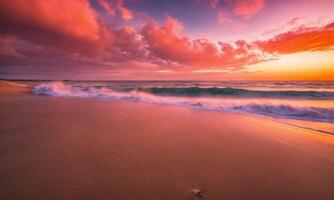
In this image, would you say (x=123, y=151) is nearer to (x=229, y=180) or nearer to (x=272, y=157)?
(x=229, y=180)

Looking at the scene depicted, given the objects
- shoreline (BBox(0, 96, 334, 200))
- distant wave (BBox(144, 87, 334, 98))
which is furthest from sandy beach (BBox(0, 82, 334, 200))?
distant wave (BBox(144, 87, 334, 98))

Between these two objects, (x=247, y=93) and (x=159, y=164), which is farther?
(x=247, y=93)

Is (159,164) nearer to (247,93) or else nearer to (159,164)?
(159,164)

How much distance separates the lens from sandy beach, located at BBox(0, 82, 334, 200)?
172cm

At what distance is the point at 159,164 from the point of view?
7.45ft

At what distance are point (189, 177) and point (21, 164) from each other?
2397 mm

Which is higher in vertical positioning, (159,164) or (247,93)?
(247,93)

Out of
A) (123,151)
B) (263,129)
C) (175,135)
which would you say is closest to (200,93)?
(263,129)

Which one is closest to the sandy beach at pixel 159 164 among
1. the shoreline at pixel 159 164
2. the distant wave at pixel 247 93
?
the shoreline at pixel 159 164

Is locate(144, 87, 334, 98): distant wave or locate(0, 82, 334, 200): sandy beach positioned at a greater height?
locate(144, 87, 334, 98): distant wave

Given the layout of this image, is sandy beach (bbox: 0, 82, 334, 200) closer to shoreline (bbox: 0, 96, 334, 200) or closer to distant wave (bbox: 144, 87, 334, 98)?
shoreline (bbox: 0, 96, 334, 200)

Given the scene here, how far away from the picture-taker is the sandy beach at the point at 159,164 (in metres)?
1.72

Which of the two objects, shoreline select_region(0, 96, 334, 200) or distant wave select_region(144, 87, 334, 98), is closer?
shoreline select_region(0, 96, 334, 200)

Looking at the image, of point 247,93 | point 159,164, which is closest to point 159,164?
point 159,164
